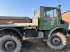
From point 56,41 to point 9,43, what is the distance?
8.48ft

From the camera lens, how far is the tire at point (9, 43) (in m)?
6.79

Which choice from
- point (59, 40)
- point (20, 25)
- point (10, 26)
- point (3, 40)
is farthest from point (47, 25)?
point (3, 40)

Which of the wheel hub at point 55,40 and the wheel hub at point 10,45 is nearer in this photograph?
the wheel hub at point 10,45

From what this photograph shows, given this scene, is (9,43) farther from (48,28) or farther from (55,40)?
(55,40)

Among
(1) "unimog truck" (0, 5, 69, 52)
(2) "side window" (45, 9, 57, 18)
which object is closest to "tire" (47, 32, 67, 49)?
(1) "unimog truck" (0, 5, 69, 52)

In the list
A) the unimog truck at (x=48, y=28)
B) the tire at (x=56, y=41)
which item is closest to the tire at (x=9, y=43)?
the unimog truck at (x=48, y=28)

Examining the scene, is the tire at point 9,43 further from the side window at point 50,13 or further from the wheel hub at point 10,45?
the side window at point 50,13

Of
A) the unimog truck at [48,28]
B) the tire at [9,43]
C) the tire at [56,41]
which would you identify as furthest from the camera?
the tire at [56,41]

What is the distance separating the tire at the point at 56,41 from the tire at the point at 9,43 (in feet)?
5.90

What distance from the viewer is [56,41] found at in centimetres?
776

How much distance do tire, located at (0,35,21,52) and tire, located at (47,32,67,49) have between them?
1800 millimetres

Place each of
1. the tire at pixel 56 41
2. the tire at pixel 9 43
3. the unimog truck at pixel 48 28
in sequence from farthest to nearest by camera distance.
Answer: the tire at pixel 56 41 → the unimog truck at pixel 48 28 → the tire at pixel 9 43

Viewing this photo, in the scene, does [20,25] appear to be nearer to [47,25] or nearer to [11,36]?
[11,36]

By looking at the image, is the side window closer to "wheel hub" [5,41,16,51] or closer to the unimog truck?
the unimog truck
